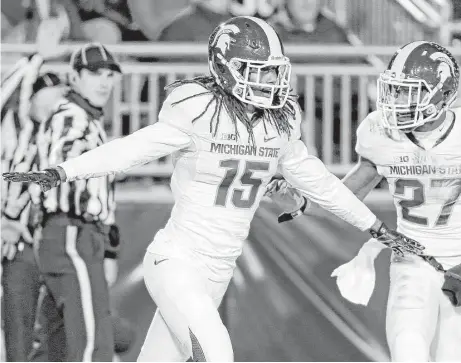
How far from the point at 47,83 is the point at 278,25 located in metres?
1.35

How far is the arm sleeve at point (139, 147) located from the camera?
3.83m

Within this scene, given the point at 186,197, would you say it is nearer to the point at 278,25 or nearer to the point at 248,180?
the point at 248,180

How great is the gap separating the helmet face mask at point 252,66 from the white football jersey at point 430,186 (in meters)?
0.62

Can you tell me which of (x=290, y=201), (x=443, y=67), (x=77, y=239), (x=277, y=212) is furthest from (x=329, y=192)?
(x=277, y=212)

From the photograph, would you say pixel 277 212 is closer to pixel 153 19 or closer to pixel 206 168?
pixel 153 19

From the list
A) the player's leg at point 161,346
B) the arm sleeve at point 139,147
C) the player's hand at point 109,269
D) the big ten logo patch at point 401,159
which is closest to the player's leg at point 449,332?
the big ten logo patch at point 401,159

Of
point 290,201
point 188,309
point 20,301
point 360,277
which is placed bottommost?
point 20,301

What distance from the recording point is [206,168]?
402cm

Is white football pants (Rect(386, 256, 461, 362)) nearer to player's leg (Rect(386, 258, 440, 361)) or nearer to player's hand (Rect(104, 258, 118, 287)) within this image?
player's leg (Rect(386, 258, 440, 361))

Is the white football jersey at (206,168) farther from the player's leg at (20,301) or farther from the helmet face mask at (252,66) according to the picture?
the player's leg at (20,301)

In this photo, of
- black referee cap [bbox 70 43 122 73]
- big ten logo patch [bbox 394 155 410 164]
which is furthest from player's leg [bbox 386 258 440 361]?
black referee cap [bbox 70 43 122 73]

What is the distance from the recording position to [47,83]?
604 cm

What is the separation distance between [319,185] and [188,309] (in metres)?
0.75

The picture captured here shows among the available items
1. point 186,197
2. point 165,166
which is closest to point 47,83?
point 165,166
